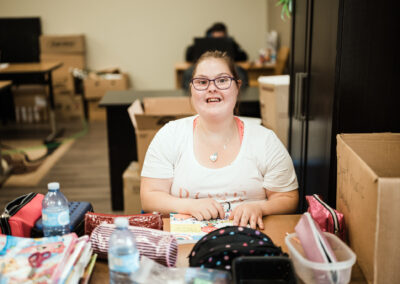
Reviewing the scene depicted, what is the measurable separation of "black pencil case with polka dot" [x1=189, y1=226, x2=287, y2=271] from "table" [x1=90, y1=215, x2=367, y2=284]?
101 millimetres

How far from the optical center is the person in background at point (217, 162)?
5.73 feet

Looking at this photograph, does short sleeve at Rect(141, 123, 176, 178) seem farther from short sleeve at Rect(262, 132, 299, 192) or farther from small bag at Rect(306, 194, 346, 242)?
small bag at Rect(306, 194, 346, 242)

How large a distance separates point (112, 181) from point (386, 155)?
2383 mm

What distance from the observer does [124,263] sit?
1088 mm

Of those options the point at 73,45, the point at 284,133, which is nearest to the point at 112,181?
the point at 284,133

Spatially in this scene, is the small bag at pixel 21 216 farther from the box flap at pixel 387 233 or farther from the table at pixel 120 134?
the table at pixel 120 134

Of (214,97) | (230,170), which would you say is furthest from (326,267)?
(214,97)

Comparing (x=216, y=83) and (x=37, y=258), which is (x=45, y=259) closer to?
(x=37, y=258)

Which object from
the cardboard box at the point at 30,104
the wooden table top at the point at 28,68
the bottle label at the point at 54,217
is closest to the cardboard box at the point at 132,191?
the bottle label at the point at 54,217

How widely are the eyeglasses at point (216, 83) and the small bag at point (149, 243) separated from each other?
676 mm

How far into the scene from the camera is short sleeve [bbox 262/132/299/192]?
5.73ft

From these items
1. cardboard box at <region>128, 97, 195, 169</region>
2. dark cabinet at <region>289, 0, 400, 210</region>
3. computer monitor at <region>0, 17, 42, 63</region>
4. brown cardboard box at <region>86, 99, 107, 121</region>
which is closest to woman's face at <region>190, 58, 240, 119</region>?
dark cabinet at <region>289, 0, 400, 210</region>

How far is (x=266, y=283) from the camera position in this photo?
1114 millimetres

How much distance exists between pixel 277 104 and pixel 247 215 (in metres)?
1.29
